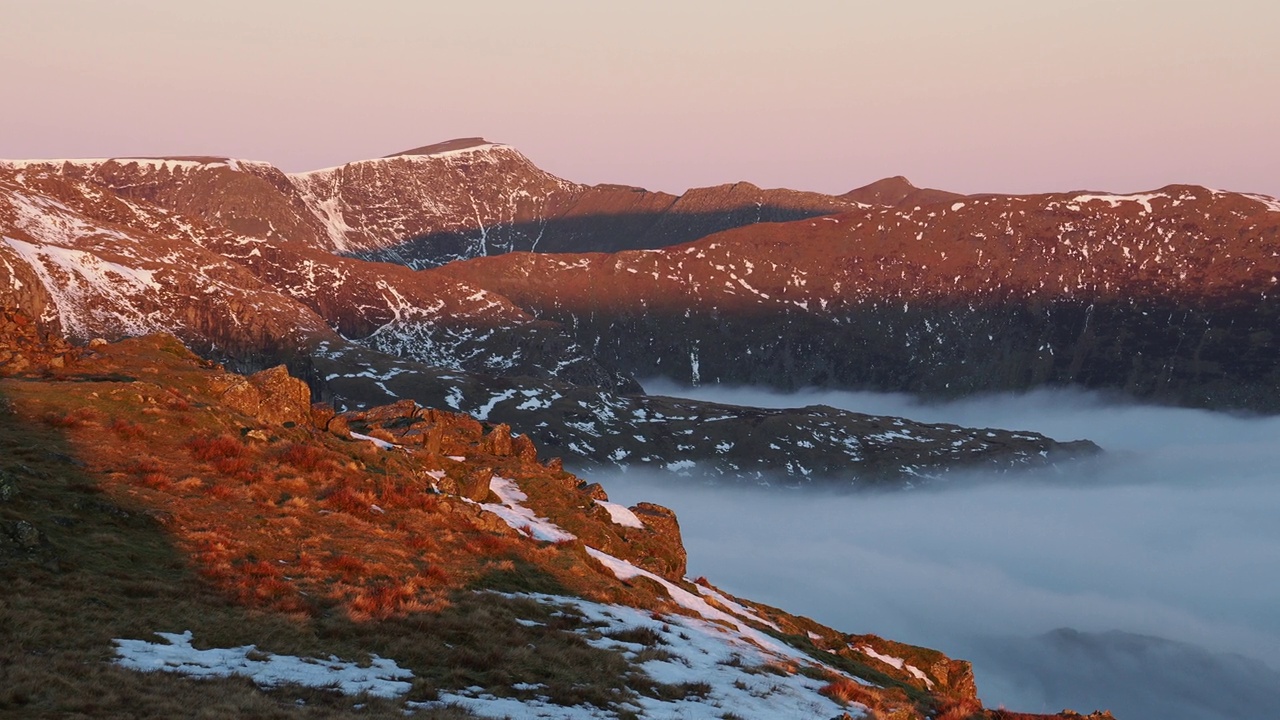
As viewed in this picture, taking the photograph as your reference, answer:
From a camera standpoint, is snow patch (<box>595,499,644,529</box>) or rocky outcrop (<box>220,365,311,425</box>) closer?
→ rocky outcrop (<box>220,365,311,425</box>)

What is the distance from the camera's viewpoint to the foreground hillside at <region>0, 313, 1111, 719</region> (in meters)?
21.9

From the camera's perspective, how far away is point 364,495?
37.4m

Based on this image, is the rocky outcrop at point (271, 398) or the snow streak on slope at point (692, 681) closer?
the snow streak on slope at point (692, 681)

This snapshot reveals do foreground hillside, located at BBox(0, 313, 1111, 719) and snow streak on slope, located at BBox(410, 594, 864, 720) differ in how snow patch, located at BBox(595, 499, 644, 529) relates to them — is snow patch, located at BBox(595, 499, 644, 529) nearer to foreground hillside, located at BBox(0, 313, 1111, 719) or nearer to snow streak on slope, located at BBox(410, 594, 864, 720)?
foreground hillside, located at BBox(0, 313, 1111, 719)

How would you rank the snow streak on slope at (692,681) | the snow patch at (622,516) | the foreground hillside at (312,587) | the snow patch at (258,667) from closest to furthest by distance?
the snow patch at (258,667)
the foreground hillside at (312,587)
the snow streak on slope at (692,681)
the snow patch at (622,516)

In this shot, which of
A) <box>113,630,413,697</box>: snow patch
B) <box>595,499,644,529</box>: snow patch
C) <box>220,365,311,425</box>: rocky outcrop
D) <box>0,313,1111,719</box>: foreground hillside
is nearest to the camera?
<box>113,630,413,697</box>: snow patch

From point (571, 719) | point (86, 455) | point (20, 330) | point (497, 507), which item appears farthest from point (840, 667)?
point (20, 330)

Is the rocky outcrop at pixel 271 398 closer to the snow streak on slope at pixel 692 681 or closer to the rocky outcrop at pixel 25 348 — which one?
the rocky outcrop at pixel 25 348

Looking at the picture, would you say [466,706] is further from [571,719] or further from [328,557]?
[328,557]

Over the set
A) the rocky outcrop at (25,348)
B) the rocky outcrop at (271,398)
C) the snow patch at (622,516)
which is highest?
the rocky outcrop at (25,348)

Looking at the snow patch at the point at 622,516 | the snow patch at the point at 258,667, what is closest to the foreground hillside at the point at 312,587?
the snow patch at the point at 258,667

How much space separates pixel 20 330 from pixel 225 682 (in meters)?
36.5

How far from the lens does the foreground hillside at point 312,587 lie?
71.8 feet

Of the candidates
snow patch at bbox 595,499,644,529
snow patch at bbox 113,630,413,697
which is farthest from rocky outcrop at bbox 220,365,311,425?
snow patch at bbox 113,630,413,697
